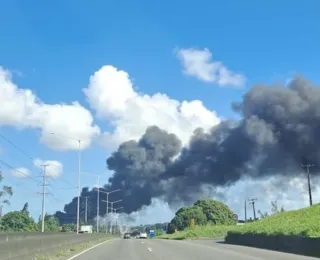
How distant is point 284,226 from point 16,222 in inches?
3669

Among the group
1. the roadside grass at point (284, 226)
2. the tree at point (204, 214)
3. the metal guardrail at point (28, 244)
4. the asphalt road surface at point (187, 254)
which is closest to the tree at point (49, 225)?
the tree at point (204, 214)

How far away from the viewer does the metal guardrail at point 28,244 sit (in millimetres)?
17953

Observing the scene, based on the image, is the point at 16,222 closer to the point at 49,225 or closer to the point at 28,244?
the point at 49,225

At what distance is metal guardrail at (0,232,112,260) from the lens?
58.9 feet

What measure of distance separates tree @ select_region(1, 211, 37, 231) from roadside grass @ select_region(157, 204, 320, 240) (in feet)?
145

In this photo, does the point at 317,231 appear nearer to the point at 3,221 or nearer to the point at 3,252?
the point at 3,252

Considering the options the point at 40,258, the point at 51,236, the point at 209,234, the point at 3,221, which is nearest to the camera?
the point at 40,258

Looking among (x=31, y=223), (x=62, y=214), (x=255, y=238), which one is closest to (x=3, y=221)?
(x=31, y=223)

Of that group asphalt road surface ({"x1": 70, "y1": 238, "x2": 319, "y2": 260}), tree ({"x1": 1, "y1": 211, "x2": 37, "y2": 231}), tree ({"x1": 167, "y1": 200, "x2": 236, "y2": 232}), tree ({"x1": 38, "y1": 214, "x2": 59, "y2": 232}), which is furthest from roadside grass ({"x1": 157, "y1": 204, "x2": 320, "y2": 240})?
tree ({"x1": 167, "y1": 200, "x2": 236, "y2": 232})

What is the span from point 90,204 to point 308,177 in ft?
324

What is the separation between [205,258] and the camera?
24.2 m

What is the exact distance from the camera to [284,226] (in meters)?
38.2

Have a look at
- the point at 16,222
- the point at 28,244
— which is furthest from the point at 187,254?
the point at 16,222

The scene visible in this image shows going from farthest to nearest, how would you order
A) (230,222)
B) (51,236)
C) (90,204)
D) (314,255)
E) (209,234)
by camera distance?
(90,204) < (230,222) < (209,234) < (51,236) < (314,255)
